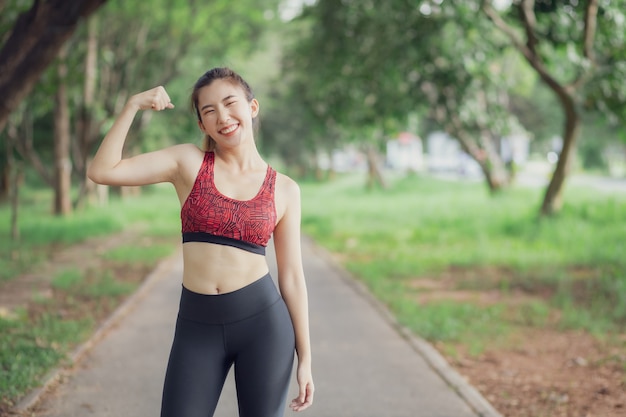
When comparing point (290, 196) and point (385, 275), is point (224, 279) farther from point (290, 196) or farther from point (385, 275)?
point (385, 275)

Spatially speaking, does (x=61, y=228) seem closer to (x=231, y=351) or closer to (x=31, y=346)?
(x=31, y=346)

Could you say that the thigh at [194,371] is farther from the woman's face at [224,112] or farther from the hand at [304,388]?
the woman's face at [224,112]

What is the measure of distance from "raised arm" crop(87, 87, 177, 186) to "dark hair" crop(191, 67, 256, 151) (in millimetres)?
119

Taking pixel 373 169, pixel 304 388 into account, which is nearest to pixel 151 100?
pixel 304 388

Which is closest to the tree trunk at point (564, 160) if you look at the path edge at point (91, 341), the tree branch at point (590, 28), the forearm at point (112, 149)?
the tree branch at point (590, 28)

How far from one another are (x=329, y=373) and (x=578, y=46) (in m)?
9.76

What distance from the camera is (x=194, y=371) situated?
2.82 metres

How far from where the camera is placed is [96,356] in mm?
6816

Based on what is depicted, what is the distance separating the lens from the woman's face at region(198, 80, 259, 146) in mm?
2873

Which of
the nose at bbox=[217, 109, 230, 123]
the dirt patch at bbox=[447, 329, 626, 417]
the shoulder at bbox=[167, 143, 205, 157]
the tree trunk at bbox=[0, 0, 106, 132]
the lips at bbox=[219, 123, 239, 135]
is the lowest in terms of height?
the dirt patch at bbox=[447, 329, 626, 417]

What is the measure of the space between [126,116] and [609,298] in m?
8.11

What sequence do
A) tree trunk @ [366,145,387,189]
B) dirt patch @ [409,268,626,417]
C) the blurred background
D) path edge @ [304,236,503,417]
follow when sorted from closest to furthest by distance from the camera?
path edge @ [304,236,503,417]
dirt patch @ [409,268,626,417]
the blurred background
tree trunk @ [366,145,387,189]

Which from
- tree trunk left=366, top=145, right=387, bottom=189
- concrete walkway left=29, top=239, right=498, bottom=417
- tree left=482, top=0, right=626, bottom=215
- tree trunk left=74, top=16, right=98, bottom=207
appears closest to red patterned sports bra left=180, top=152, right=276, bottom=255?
concrete walkway left=29, top=239, right=498, bottom=417

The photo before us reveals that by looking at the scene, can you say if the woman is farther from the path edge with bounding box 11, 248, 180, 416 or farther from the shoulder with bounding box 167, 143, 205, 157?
the path edge with bounding box 11, 248, 180, 416
